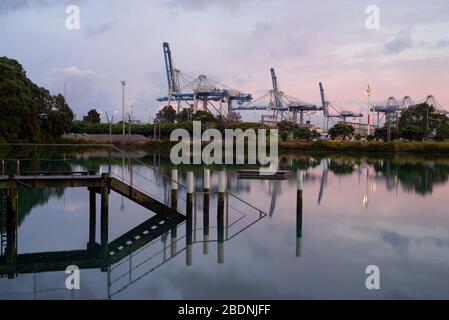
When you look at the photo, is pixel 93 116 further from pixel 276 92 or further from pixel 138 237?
pixel 138 237

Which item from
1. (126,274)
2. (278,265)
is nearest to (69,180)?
(126,274)

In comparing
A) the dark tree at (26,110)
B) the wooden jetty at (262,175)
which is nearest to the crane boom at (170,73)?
the dark tree at (26,110)

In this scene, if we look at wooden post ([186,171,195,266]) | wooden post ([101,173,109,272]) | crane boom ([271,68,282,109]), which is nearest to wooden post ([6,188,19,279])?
wooden post ([101,173,109,272])

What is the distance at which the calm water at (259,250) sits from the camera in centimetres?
1159

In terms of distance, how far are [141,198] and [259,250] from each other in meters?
4.06

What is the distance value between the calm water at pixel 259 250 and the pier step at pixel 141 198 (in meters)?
0.58

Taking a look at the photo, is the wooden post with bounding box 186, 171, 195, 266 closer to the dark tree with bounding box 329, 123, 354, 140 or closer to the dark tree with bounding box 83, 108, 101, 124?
the dark tree with bounding box 329, 123, 354, 140

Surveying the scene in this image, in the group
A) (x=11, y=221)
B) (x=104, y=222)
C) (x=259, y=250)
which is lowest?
(x=259, y=250)

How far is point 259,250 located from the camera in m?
15.2

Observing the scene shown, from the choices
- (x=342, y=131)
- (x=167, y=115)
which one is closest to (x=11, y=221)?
(x=342, y=131)

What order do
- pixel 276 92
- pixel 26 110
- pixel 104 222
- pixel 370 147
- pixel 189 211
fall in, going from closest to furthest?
pixel 104 222
pixel 189 211
pixel 26 110
pixel 370 147
pixel 276 92

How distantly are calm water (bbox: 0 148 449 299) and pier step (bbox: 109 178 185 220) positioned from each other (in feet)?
1.91

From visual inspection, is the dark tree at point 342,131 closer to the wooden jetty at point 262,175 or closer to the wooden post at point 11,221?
the wooden jetty at point 262,175

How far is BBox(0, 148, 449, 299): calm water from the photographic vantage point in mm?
11586
